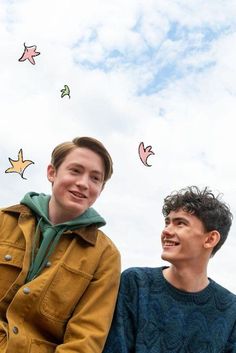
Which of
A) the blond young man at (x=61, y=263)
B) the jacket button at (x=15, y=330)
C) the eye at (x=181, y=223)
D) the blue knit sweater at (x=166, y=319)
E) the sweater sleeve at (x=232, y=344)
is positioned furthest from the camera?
the eye at (x=181, y=223)

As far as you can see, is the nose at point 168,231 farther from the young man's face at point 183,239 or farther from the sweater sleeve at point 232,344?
the sweater sleeve at point 232,344

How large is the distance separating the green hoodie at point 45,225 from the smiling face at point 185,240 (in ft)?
1.76

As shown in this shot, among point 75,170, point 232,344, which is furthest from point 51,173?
point 232,344

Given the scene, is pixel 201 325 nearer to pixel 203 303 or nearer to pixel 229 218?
pixel 203 303

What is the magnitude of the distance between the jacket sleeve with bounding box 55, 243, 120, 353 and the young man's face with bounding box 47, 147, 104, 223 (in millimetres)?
420

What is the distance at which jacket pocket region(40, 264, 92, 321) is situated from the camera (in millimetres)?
3475

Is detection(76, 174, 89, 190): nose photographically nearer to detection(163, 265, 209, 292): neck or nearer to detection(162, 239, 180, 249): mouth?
detection(162, 239, 180, 249): mouth

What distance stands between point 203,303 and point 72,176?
144cm

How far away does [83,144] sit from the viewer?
389 centimetres

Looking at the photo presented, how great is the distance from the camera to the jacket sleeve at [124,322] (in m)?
3.67

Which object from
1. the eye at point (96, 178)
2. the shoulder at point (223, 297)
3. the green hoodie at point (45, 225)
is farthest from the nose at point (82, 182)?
the shoulder at point (223, 297)

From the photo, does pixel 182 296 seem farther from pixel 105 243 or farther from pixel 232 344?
pixel 105 243

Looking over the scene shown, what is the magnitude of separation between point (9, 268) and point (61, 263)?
14.3 inches

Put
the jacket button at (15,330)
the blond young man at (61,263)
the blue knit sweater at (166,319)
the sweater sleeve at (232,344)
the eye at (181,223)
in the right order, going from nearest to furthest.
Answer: the jacket button at (15,330) < the blond young man at (61,263) < the blue knit sweater at (166,319) < the sweater sleeve at (232,344) < the eye at (181,223)
